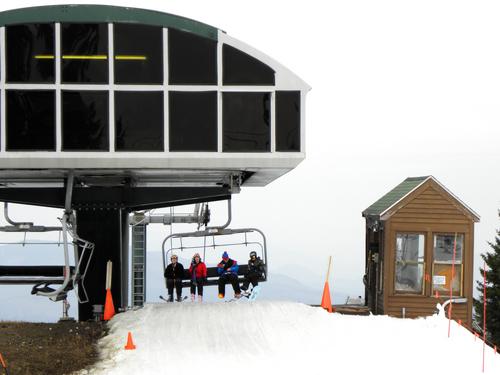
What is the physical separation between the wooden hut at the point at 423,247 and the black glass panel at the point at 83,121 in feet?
26.7

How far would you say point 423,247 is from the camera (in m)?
22.8

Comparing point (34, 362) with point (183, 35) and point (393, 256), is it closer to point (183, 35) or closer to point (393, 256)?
point (183, 35)

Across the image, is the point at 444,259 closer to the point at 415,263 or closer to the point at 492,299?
the point at 415,263

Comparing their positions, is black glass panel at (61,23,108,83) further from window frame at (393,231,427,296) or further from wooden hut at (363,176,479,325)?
window frame at (393,231,427,296)

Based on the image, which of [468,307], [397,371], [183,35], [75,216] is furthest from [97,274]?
[468,307]

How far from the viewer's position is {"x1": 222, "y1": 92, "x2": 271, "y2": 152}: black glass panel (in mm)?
18812

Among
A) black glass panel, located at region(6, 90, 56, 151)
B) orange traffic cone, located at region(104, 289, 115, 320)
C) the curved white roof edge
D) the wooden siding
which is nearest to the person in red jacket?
orange traffic cone, located at region(104, 289, 115, 320)

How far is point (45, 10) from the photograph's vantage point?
A: 18.7 m

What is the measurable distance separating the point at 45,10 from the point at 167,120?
367 cm

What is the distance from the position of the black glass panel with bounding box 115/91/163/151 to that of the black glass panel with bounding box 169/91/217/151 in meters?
0.31

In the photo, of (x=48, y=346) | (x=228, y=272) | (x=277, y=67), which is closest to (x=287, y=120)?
(x=277, y=67)

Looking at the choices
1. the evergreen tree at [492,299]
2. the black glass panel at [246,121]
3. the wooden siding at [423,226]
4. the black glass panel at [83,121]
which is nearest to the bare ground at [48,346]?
the black glass panel at [83,121]

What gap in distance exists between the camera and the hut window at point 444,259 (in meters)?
22.8

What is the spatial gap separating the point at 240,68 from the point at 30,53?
15.3ft
